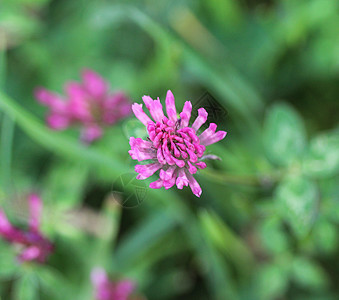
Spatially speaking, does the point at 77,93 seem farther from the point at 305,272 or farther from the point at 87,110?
the point at 305,272

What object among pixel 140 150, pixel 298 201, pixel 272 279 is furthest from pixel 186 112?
pixel 272 279

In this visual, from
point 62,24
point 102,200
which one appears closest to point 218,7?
point 62,24

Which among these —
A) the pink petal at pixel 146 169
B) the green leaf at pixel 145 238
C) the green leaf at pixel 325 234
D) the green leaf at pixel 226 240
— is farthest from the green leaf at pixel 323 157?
the pink petal at pixel 146 169

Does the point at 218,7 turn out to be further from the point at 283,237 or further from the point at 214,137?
the point at 214,137

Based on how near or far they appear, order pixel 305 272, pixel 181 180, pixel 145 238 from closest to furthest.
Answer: pixel 181 180
pixel 305 272
pixel 145 238

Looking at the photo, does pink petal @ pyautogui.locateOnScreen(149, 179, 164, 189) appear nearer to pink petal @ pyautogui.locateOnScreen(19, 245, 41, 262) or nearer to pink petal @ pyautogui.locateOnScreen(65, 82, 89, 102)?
pink petal @ pyautogui.locateOnScreen(19, 245, 41, 262)

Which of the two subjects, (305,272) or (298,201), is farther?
(305,272)

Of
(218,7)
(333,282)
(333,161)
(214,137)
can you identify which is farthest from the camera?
(218,7)
